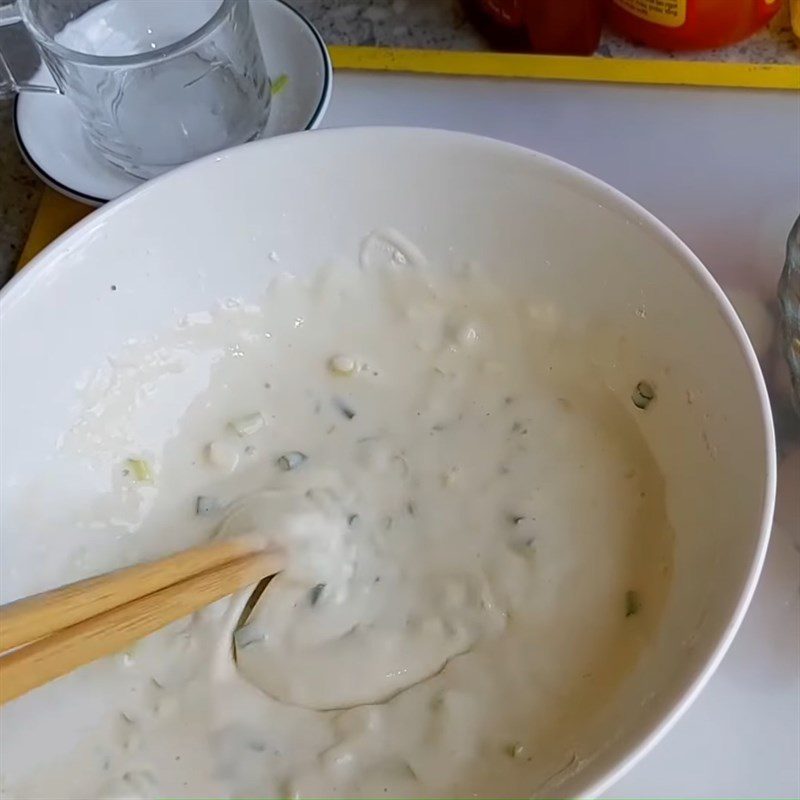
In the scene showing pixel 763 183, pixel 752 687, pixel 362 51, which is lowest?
pixel 752 687

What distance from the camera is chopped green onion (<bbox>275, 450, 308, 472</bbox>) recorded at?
66 cm

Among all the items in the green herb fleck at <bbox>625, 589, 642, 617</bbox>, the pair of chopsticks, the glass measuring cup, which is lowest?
the green herb fleck at <bbox>625, 589, 642, 617</bbox>

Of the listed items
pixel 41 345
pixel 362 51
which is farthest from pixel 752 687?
pixel 362 51

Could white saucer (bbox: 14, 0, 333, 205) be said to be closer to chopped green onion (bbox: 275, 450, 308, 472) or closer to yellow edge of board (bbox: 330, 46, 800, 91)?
yellow edge of board (bbox: 330, 46, 800, 91)

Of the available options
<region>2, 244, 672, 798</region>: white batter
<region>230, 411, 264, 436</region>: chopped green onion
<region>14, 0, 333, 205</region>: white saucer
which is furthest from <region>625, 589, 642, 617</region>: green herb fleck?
<region>14, 0, 333, 205</region>: white saucer

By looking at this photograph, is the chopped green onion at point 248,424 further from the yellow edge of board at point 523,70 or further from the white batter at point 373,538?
the yellow edge of board at point 523,70

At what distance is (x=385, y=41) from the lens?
0.87 m

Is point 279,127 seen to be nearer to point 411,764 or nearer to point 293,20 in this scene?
point 293,20

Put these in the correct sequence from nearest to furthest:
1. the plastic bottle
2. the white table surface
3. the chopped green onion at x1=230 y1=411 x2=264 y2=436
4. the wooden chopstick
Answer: the wooden chopstick
the white table surface
the chopped green onion at x1=230 y1=411 x2=264 y2=436
the plastic bottle

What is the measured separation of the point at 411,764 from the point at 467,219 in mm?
325

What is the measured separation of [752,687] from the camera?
591mm

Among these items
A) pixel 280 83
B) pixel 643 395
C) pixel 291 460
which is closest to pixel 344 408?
pixel 291 460

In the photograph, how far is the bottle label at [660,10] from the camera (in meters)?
0.77

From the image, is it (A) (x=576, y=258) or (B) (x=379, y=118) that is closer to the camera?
(A) (x=576, y=258)
